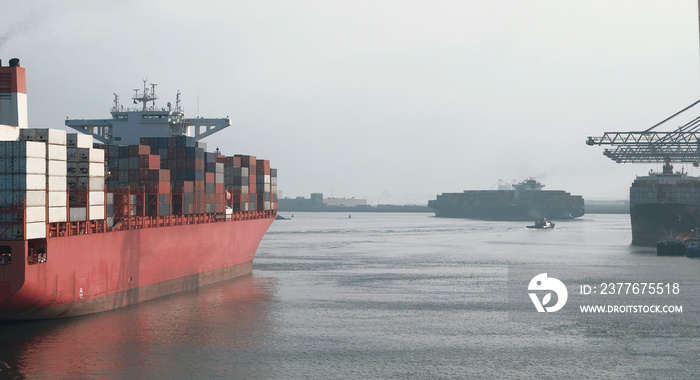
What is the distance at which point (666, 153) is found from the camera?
9094 cm

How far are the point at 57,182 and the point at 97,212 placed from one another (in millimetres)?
3937

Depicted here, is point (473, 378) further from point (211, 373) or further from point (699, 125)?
point (699, 125)

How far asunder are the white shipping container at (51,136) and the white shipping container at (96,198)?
353 centimetres


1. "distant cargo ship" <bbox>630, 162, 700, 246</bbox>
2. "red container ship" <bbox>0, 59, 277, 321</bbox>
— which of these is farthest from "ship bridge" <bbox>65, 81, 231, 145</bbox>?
"distant cargo ship" <bbox>630, 162, 700, 246</bbox>

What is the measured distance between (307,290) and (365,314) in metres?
11.0

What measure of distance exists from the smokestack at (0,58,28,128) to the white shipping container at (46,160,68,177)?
18.2 feet

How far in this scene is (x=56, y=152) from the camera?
3619cm

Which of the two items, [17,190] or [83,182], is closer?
[17,190]

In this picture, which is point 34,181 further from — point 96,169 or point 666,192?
point 666,192

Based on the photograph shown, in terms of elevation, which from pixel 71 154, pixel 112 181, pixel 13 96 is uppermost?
pixel 13 96

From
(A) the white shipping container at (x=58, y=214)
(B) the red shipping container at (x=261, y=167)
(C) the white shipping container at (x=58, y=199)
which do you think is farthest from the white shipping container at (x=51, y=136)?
(B) the red shipping container at (x=261, y=167)

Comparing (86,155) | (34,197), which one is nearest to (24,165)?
(34,197)

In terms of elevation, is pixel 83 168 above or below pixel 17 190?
above

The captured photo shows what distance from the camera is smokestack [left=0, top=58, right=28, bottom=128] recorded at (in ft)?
132
